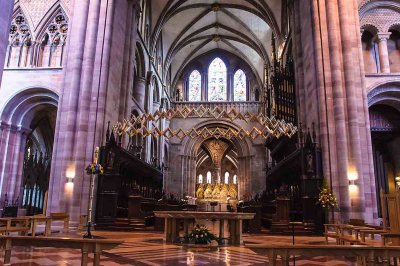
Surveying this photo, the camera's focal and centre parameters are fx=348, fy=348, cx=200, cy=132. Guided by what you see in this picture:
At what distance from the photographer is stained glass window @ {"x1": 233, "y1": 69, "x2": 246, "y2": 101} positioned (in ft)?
119

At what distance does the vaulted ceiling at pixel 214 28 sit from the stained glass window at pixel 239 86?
153 centimetres

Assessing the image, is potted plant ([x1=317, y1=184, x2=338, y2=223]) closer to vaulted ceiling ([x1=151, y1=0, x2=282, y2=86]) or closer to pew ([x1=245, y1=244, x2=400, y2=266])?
pew ([x1=245, y1=244, x2=400, y2=266])

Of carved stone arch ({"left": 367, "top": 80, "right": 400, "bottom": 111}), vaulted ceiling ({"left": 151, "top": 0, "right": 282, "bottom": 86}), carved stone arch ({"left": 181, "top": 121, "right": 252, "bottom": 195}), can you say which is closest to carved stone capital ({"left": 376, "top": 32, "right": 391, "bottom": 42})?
carved stone arch ({"left": 367, "top": 80, "right": 400, "bottom": 111})

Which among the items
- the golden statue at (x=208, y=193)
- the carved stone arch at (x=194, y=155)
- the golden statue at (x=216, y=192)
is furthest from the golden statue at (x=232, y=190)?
the carved stone arch at (x=194, y=155)

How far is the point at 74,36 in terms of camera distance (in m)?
16.1

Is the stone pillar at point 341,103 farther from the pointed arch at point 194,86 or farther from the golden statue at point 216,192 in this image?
the golden statue at point 216,192

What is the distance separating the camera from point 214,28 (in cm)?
3388

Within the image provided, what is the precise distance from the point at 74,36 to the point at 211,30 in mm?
20104

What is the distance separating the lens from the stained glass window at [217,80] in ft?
119

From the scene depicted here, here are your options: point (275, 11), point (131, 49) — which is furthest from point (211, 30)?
point (131, 49)

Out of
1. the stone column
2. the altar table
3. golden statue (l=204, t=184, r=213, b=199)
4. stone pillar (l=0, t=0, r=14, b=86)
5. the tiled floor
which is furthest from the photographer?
golden statue (l=204, t=184, r=213, b=199)

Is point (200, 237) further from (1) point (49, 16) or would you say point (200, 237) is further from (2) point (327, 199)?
(1) point (49, 16)

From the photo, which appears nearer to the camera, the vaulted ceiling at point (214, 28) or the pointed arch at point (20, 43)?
the pointed arch at point (20, 43)

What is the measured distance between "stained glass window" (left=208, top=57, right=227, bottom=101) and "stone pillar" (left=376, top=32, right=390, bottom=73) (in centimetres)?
2023
